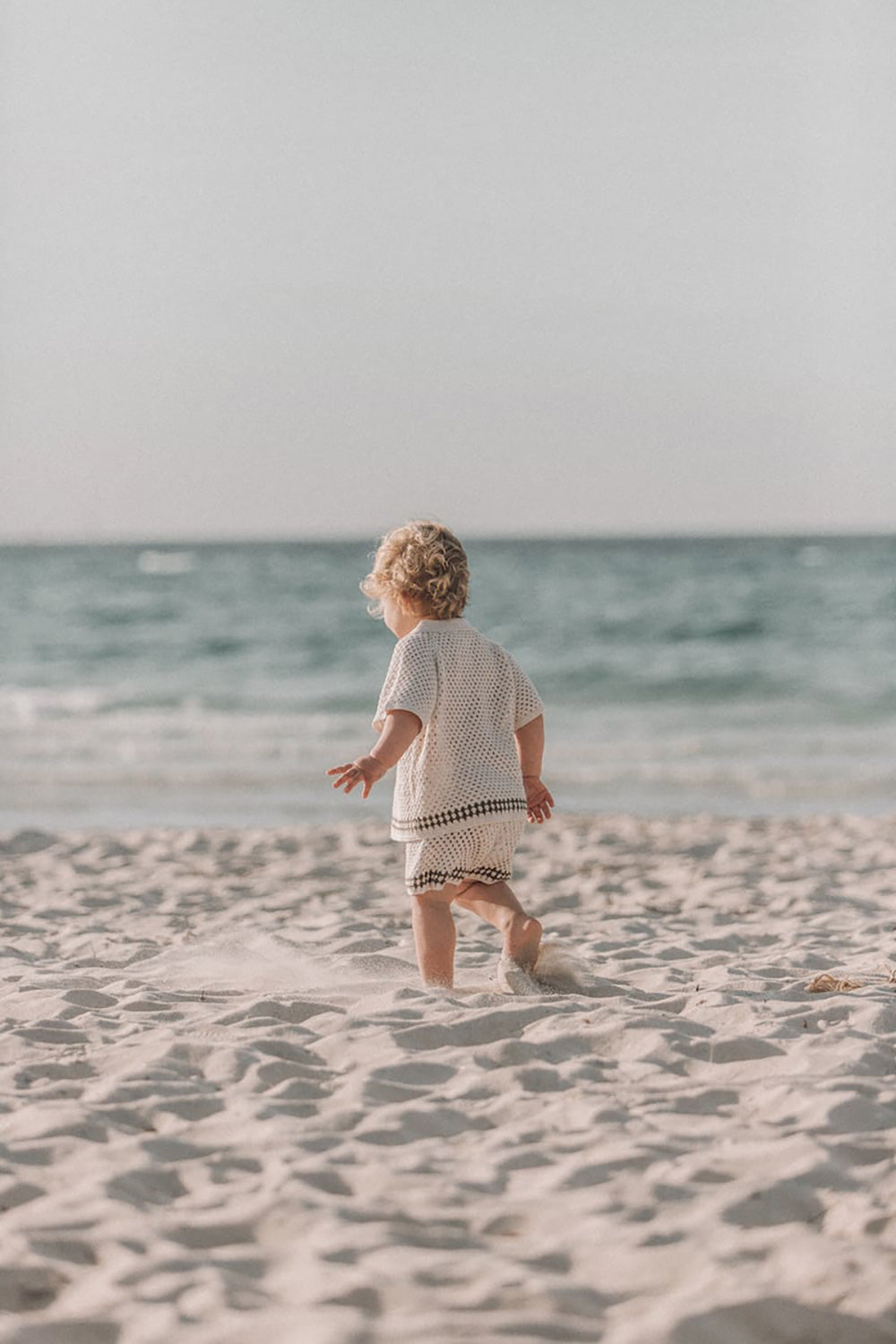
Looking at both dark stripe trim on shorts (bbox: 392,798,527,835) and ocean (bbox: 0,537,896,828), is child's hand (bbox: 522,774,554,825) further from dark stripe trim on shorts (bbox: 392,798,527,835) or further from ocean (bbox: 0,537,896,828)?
ocean (bbox: 0,537,896,828)

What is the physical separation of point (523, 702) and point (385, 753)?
1.89 feet

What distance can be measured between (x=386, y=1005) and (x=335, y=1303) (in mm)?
1696

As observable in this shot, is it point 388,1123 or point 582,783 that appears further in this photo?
point 582,783

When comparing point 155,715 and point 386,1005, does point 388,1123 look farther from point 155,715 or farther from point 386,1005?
point 155,715

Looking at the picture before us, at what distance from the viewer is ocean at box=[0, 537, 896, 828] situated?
1046 centimetres

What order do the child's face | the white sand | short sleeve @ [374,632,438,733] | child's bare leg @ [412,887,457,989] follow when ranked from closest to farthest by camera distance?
the white sand < short sleeve @ [374,632,438,733] < child's bare leg @ [412,887,457,989] < the child's face

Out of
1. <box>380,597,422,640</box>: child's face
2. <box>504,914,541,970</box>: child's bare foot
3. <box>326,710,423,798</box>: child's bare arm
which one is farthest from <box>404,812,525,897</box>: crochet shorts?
<box>380,597,422,640</box>: child's face

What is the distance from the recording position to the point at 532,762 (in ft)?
15.1

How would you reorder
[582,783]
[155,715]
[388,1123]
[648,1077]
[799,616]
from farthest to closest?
[799,616], [155,715], [582,783], [648,1077], [388,1123]

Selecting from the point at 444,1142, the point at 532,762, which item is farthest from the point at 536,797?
the point at 444,1142

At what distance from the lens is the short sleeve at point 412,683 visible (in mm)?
4238

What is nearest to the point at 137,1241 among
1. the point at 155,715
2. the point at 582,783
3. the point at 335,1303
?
the point at 335,1303

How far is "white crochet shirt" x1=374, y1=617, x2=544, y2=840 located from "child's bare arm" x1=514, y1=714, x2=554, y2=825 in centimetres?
13

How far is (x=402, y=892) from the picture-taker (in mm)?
6633
